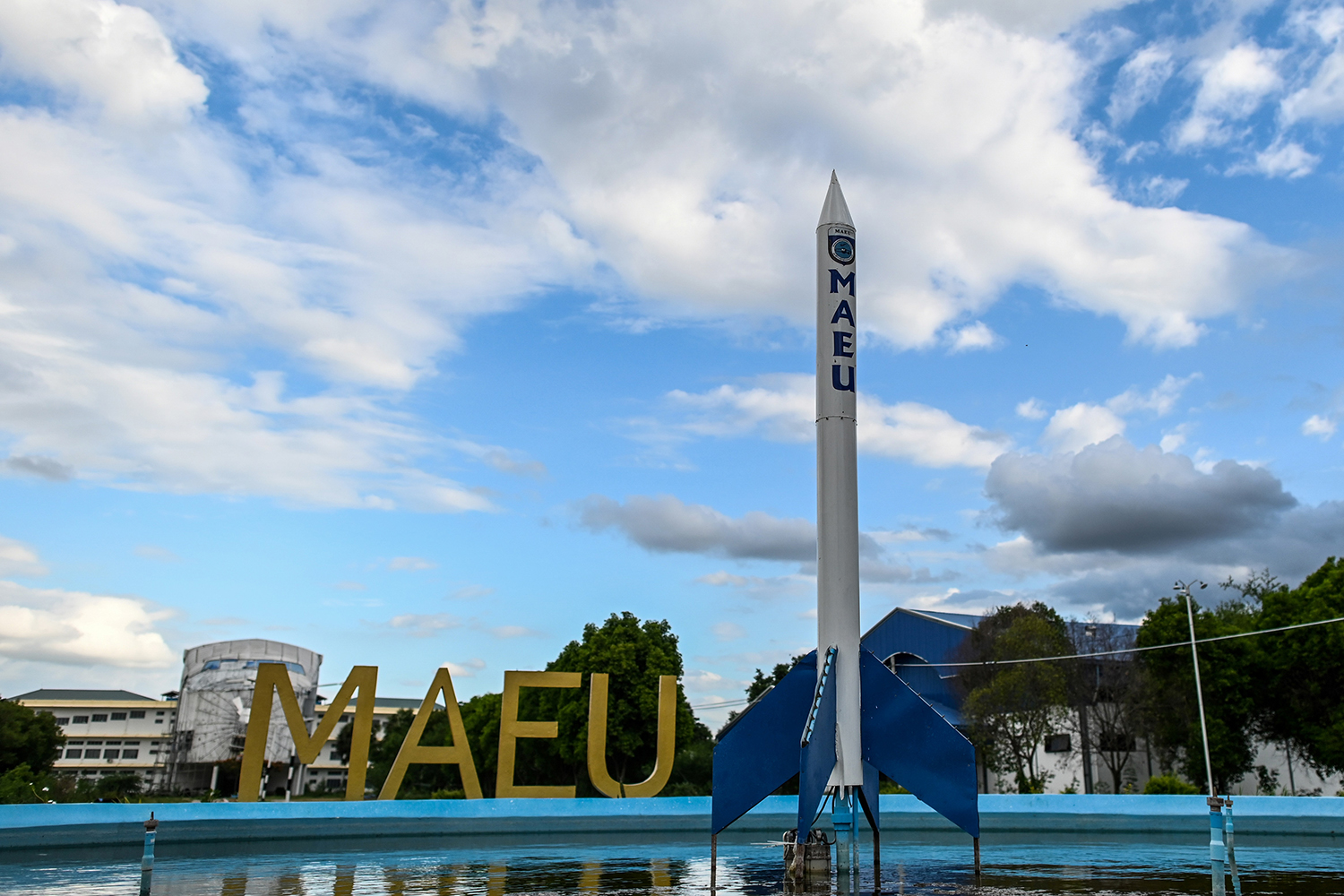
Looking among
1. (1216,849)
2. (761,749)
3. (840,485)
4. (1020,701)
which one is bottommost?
(1216,849)

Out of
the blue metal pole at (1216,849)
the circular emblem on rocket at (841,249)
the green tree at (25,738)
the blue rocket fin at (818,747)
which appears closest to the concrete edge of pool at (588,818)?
the blue rocket fin at (818,747)

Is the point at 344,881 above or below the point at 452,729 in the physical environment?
below

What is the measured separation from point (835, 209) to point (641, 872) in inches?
491

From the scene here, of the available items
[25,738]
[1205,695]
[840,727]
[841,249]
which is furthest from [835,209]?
[25,738]

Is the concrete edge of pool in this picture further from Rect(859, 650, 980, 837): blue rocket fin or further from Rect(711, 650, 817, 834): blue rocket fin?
Rect(711, 650, 817, 834): blue rocket fin

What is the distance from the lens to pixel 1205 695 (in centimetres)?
4166

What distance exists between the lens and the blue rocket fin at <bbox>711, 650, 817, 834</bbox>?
15.3 meters

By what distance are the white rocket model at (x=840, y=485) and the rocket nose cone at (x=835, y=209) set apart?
3 cm

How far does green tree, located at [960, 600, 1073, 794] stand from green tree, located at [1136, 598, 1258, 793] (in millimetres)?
3611

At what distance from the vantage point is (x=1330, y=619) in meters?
38.3

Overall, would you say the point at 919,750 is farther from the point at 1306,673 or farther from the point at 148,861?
the point at 1306,673

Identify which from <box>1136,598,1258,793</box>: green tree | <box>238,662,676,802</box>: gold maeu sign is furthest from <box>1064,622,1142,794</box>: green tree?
<box>238,662,676,802</box>: gold maeu sign

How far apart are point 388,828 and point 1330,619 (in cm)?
3469

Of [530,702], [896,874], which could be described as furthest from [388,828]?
[530,702]
